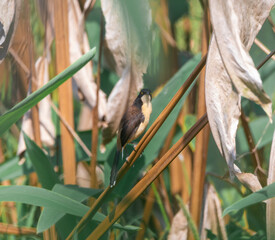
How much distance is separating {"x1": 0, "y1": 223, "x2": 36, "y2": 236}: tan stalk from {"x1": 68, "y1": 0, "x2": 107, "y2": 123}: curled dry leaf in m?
0.22

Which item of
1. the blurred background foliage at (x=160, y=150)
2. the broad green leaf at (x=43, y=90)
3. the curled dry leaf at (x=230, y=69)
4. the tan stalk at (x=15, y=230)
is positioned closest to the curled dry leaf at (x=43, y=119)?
the blurred background foliage at (x=160, y=150)

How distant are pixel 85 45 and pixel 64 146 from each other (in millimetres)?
188

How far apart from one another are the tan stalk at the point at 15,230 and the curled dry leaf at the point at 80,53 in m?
0.22

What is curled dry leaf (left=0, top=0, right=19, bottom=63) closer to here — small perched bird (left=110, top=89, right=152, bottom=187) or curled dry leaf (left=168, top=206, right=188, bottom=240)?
small perched bird (left=110, top=89, right=152, bottom=187)

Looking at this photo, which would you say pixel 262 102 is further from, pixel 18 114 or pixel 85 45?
pixel 85 45

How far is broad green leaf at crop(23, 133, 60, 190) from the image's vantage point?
64cm

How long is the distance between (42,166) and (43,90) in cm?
22

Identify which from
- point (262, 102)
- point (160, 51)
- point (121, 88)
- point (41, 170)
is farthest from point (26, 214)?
point (262, 102)

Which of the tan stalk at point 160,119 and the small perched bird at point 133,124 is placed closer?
the tan stalk at point 160,119

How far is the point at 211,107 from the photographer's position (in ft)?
1.41

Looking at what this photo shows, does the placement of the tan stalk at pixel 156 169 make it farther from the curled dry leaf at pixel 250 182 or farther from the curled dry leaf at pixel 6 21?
the curled dry leaf at pixel 6 21

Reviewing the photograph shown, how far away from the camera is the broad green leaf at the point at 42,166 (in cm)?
64

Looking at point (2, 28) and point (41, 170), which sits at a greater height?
point (2, 28)

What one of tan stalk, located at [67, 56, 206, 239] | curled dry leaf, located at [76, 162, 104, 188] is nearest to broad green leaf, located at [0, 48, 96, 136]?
tan stalk, located at [67, 56, 206, 239]
